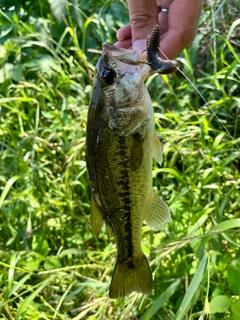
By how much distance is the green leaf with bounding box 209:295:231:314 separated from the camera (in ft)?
6.07

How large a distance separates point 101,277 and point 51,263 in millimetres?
366

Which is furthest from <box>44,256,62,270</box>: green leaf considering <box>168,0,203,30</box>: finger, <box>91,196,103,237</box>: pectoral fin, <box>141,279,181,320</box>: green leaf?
<box>168,0,203,30</box>: finger

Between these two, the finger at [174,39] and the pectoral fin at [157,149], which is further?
the finger at [174,39]

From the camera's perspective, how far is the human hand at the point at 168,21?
185 centimetres

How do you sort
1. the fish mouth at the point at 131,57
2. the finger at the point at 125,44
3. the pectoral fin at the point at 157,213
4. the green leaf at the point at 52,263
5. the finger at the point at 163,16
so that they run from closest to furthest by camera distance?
1. the fish mouth at the point at 131,57
2. the pectoral fin at the point at 157,213
3. the finger at the point at 163,16
4. the finger at the point at 125,44
5. the green leaf at the point at 52,263

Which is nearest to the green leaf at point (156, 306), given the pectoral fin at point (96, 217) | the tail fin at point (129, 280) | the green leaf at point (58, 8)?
the tail fin at point (129, 280)

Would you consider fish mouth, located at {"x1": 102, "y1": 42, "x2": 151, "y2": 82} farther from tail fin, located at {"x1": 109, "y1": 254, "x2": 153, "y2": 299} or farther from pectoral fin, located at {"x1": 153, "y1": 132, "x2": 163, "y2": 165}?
tail fin, located at {"x1": 109, "y1": 254, "x2": 153, "y2": 299}

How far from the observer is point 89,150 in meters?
1.61

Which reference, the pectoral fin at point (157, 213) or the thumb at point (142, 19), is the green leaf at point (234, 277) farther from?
the thumb at point (142, 19)

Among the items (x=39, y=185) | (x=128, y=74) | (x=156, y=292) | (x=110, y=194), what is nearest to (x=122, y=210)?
(x=110, y=194)

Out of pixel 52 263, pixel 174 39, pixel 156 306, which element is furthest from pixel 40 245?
pixel 174 39

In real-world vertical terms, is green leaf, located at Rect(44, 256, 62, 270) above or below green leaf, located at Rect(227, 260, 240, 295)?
below

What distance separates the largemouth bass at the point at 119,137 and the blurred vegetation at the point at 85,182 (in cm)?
36

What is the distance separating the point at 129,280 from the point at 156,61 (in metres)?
0.93
